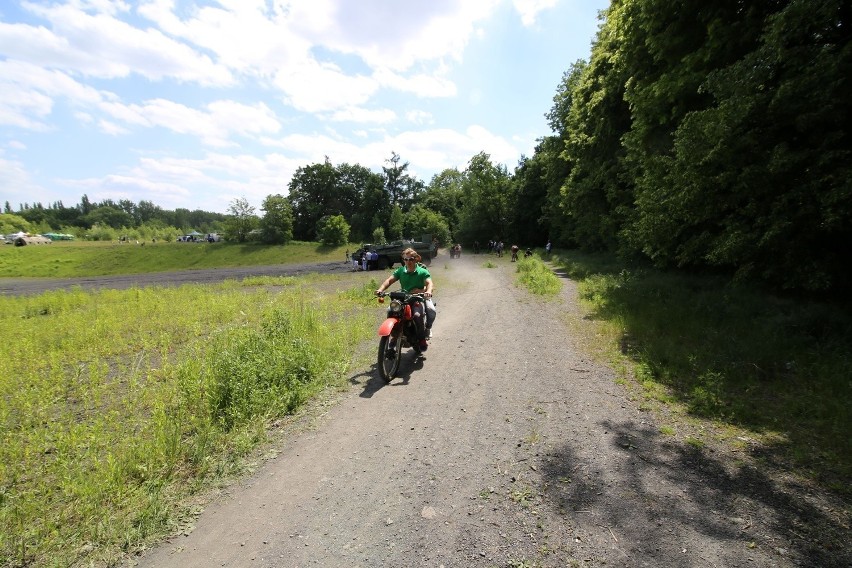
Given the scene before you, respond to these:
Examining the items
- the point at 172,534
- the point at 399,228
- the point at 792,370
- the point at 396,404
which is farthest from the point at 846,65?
the point at 399,228

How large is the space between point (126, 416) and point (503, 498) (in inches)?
187

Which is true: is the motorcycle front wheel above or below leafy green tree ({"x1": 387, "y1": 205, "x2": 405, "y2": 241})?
below

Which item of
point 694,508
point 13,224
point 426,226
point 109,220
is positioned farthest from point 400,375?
point 109,220

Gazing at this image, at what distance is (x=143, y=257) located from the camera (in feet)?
159

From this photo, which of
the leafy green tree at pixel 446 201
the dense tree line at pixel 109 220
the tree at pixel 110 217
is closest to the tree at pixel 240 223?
the dense tree line at pixel 109 220

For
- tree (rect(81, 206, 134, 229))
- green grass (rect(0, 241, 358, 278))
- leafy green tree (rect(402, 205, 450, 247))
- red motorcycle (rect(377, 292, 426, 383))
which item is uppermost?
tree (rect(81, 206, 134, 229))

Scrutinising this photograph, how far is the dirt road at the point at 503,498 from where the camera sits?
8.59ft

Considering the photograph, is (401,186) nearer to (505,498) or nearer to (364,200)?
(364,200)

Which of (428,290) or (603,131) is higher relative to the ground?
(603,131)

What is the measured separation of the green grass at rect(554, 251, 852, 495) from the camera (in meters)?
4.05

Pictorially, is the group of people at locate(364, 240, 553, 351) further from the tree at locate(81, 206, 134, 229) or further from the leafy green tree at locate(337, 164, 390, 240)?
the tree at locate(81, 206, 134, 229)

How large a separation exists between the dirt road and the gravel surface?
0.04ft

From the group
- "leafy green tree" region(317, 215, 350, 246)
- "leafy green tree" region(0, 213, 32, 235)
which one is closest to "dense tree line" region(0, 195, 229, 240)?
"leafy green tree" region(0, 213, 32, 235)

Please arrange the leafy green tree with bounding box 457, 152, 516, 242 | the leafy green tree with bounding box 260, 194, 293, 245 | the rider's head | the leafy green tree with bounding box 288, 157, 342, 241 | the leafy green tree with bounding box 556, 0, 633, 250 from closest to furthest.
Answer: the rider's head < the leafy green tree with bounding box 556, 0, 633, 250 < the leafy green tree with bounding box 457, 152, 516, 242 < the leafy green tree with bounding box 260, 194, 293, 245 < the leafy green tree with bounding box 288, 157, 342, 241
